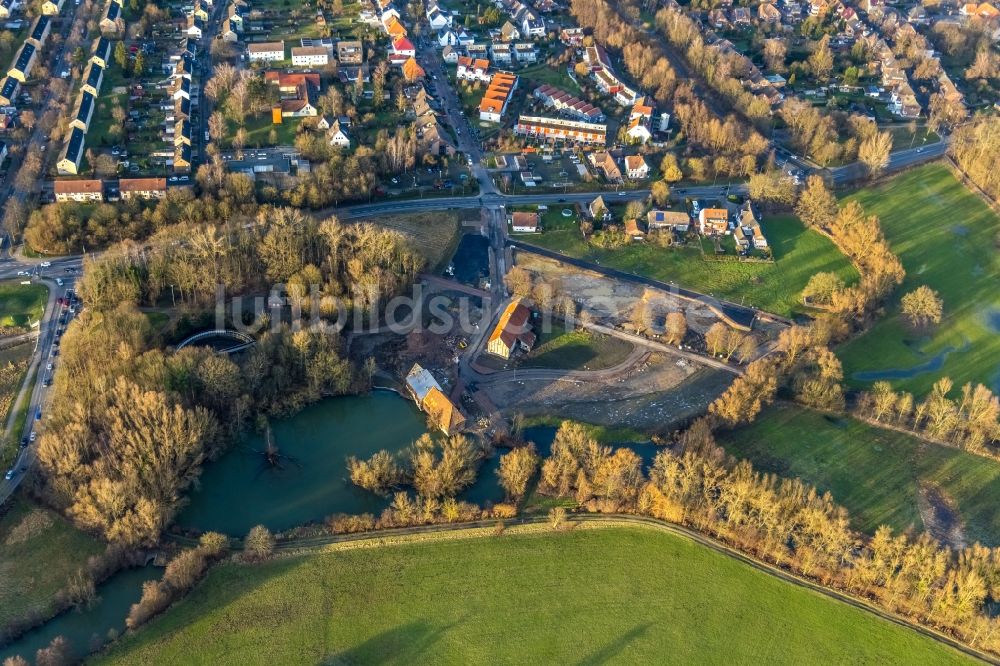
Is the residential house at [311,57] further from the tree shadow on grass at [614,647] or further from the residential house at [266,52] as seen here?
the tree shadow on grass at [614,647]

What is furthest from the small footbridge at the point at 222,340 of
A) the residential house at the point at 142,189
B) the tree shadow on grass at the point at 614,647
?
the tree shadow on grass at the point at 614,647

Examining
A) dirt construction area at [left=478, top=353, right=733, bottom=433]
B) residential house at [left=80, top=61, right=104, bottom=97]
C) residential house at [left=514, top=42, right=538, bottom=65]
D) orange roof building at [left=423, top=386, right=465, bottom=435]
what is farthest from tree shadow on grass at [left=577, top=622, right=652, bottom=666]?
residential house at [left=514, top=42, right=538, bottom=65]

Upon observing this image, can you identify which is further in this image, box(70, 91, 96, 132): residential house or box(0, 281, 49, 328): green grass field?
box(70, 91, 96, 132): residential house

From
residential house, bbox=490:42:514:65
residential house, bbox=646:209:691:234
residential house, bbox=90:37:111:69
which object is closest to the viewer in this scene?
residential house, bbox=646:209:691:234

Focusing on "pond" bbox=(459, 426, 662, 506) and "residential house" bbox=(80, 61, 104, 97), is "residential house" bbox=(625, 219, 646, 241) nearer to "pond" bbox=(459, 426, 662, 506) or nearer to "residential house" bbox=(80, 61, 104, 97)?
"pond" bbox=(459, 426, 662, 506)

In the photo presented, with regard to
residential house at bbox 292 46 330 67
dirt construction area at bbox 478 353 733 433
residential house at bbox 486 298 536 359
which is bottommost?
dirt construction area at bbox 478 353 733 433

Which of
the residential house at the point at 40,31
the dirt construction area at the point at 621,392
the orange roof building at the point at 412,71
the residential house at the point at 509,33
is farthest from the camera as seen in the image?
the residential house at the point at 509,33
